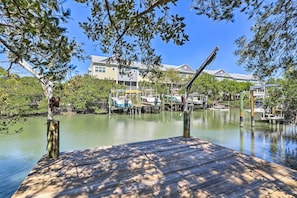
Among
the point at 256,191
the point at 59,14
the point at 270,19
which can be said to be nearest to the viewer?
the point at 59,14

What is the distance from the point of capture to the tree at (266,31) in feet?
7.61

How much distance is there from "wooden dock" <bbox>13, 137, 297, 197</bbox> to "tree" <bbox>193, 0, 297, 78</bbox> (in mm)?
1693

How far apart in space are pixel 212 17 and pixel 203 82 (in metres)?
23.4

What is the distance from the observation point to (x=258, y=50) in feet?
10.3

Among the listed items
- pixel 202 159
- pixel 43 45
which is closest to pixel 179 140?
pixel 202 159

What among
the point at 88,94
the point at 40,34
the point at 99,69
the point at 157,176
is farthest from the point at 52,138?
the point at 99,69

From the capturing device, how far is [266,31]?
2.90 metres

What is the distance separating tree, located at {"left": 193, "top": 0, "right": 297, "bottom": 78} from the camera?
232 cm

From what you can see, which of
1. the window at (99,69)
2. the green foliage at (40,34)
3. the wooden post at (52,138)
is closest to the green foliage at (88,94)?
the window at (99,69)

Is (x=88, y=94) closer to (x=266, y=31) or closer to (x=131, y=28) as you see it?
(x=131, y=28)

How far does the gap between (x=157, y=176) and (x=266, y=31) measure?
2.81 meters

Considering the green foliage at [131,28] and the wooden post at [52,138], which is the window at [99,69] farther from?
the wooden post at [52,138]

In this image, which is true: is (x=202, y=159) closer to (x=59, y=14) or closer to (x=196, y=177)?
(x=196, y=177)

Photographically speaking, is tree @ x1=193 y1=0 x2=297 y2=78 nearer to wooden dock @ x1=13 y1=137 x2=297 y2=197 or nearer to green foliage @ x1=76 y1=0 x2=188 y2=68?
green foliage @ x1=76 y1=0 x2=188 y2=68
